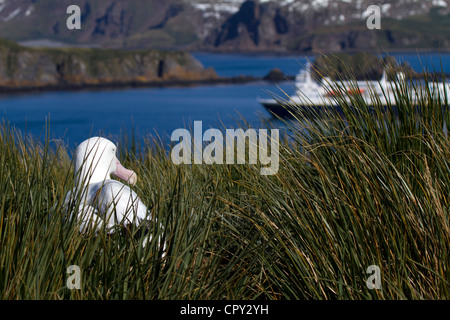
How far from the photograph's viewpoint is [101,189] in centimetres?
375

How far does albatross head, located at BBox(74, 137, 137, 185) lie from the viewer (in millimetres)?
3984

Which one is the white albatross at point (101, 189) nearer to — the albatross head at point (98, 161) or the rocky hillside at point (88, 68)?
the albatross head at point (98, 161)

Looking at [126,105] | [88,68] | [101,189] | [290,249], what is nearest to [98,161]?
[101,189]

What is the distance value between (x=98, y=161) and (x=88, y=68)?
Answer: 10564 centimetres

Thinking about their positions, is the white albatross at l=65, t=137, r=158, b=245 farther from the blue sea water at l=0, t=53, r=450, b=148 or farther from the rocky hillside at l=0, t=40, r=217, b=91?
A: the rocky hillside at l=0, t=40, r=217, b=91

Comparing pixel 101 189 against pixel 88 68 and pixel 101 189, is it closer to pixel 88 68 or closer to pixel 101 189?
pixel 101 189

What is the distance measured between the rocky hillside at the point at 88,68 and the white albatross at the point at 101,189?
319 ft

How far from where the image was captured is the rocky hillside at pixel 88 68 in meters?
98.7

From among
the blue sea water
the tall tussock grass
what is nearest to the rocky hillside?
the blue sea water

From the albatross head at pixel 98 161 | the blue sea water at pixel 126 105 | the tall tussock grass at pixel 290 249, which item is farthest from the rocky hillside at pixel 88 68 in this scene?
the tall tussock grass at pixel 290 249

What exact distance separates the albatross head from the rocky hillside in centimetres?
9704

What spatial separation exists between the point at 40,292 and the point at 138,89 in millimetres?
96300
